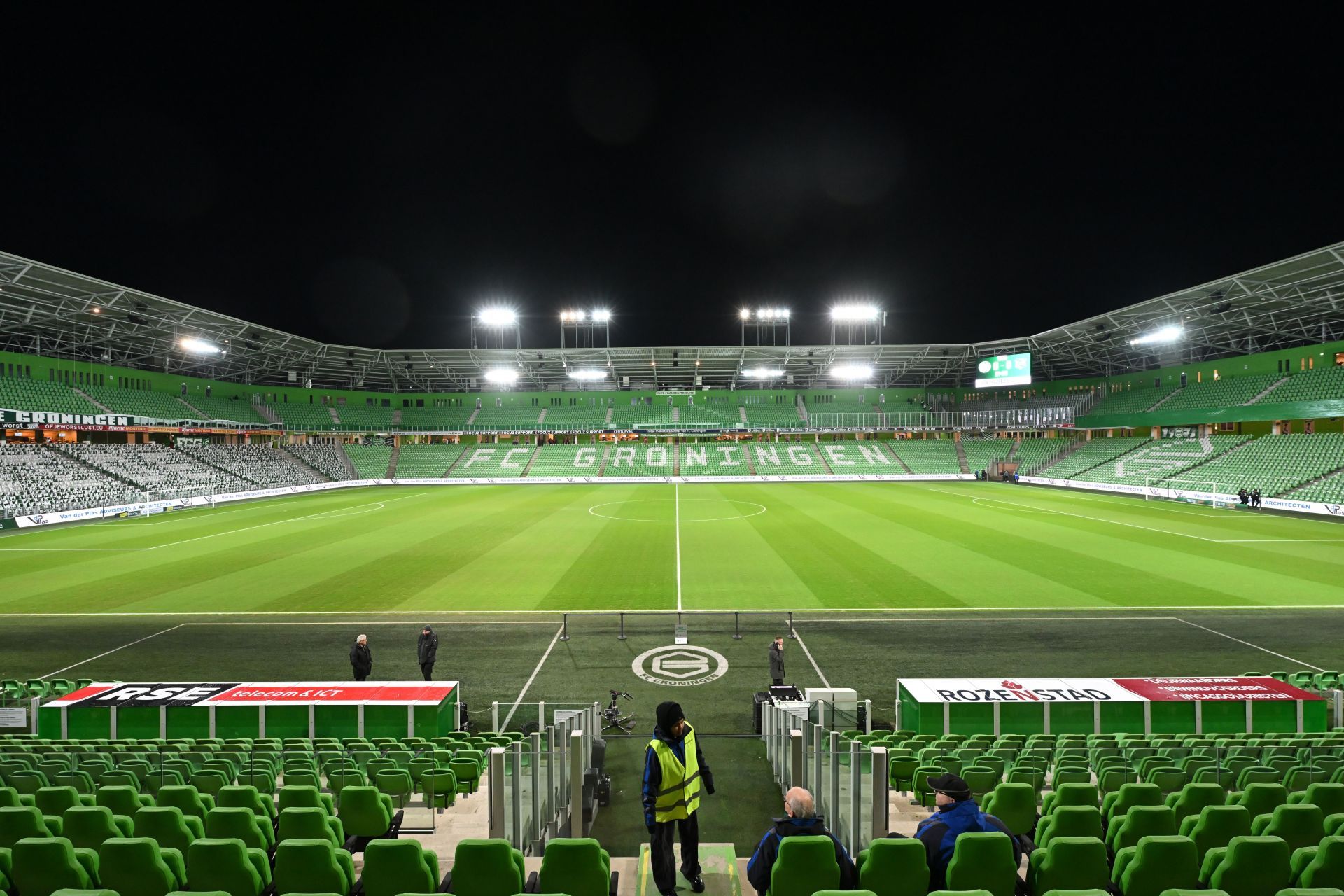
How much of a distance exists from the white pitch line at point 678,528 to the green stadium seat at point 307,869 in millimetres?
14011

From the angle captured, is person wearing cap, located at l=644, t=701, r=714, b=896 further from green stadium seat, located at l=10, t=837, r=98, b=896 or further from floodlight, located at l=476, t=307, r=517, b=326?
floodlight, located at l=476, t=307, r=517, b=326

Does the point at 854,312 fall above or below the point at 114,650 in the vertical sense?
above

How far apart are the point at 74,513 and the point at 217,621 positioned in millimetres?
33204

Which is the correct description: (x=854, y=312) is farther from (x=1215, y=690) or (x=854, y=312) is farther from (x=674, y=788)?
(x=674, y=788)

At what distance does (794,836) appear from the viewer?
4258 mm

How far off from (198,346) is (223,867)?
216 feet

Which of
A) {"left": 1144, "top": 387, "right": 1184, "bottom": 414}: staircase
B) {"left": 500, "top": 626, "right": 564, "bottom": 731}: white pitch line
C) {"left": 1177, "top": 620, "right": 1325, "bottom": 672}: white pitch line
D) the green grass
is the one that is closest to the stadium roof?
{"left": 1144, "top": 387, "right": 1184, "bottom": 414}: staircase

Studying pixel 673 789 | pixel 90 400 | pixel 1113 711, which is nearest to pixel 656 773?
pixel 673 789

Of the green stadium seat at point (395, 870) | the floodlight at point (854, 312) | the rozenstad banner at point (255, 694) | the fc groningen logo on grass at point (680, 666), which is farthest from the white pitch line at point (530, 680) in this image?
the floodlight at point (854, 312)

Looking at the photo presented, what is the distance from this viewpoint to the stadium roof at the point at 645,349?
42656 mm

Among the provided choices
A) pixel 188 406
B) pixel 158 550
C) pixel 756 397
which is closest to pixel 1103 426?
pixel 756 397

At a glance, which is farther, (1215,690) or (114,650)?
(114,650)

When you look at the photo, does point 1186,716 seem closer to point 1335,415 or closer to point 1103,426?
point 1335,415

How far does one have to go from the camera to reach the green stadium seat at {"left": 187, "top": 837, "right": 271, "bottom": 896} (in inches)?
170
